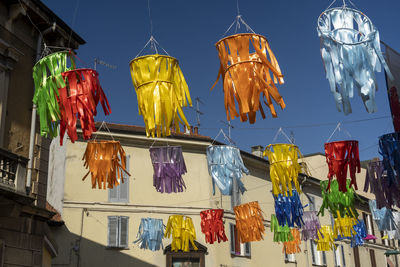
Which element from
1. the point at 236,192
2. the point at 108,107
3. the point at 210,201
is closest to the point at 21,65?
the point at 108,107

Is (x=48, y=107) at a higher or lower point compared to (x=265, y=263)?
higher

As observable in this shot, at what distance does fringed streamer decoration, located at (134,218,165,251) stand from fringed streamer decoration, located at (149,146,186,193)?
14.4 ft

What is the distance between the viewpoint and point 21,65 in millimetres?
11695

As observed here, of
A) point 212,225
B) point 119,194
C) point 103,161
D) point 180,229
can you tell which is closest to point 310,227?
point 212,225

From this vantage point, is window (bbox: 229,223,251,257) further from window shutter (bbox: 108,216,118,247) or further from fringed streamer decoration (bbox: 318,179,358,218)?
fringed streamer decoration (bbox: 318,179,358,218)

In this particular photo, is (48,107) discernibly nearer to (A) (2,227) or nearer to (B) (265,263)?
(A) (2,227)

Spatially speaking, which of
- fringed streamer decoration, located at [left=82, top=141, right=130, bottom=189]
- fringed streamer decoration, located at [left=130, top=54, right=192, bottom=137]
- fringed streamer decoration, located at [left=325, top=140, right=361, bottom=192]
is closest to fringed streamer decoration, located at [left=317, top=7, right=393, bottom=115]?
fringed streamer decoration, located at [left=130, top=54, right=192, bottom=137]

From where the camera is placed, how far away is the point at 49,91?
7.61m

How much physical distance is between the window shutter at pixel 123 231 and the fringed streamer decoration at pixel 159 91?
13.1 m

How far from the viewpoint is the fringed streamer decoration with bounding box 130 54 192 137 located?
23.4ft

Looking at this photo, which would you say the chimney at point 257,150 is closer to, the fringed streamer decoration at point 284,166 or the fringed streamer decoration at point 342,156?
the fringed streamer decoration at point 284,166

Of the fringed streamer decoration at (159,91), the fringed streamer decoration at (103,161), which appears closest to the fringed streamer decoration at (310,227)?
the fringed streamer decoration at (103,161)

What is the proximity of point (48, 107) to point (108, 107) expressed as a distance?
96cm

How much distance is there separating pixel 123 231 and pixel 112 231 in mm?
476
